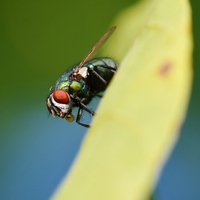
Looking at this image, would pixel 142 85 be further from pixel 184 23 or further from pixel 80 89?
pixel 80 89

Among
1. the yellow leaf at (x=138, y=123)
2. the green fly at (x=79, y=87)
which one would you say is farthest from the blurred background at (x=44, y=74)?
the yellow leaf at (x=138, y=123)

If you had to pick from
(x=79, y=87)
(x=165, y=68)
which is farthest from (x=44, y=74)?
(x=165, y=68)

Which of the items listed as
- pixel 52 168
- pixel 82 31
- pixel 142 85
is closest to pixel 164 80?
pixel 142 85

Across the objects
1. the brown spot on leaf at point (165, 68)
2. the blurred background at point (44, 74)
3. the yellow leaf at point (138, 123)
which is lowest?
the blurred background at point (44, 74)

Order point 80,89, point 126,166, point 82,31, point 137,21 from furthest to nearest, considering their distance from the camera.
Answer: point 82,31
point 80,89
point 137,21
point 126,166

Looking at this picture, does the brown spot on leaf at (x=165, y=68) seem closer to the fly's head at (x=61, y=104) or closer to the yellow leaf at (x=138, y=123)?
the yellow leaf at (x=138, y=123)

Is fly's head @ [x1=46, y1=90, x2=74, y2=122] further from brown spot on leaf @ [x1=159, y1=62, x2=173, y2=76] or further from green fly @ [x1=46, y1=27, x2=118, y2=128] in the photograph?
brown spot on leaf @ [x1=159, y1=62, x2=173, y2=76]
